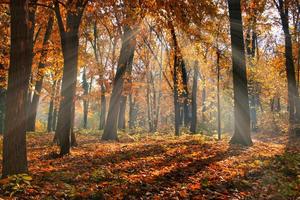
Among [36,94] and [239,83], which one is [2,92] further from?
[239,83]

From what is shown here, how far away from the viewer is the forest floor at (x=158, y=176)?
6.93 metres

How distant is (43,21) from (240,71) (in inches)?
449

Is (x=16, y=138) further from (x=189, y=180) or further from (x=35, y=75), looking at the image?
(x=35, y=75)

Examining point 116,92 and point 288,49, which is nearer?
point 116,92

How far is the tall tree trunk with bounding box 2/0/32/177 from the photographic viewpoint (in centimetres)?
725

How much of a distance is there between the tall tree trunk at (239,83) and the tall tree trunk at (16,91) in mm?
9934

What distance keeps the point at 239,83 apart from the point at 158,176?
7995 millimetres

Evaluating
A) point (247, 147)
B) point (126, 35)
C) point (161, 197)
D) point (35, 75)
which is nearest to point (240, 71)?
point (247, 147)

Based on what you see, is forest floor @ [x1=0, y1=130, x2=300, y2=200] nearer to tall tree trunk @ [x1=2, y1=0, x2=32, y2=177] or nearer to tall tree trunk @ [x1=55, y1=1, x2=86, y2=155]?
tall tree trunk @ [x1=2, y1=0, x2=32, y2=177]

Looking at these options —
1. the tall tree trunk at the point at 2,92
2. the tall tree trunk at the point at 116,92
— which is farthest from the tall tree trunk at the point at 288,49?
the tall tree trunk at the point at 2,92

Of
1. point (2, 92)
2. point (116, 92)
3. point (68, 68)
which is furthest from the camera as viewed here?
point (2, 92)

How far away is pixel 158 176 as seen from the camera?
8.50 m

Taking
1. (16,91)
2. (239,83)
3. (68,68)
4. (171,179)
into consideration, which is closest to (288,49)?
(239,83)

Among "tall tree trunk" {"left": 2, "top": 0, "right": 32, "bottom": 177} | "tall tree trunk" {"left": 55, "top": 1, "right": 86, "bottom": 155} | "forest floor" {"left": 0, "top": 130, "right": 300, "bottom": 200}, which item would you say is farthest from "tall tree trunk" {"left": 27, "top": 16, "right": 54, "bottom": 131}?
"tall tree trunk" {"left": 2, "top": 0, "right": 32, "bottom": 177}
